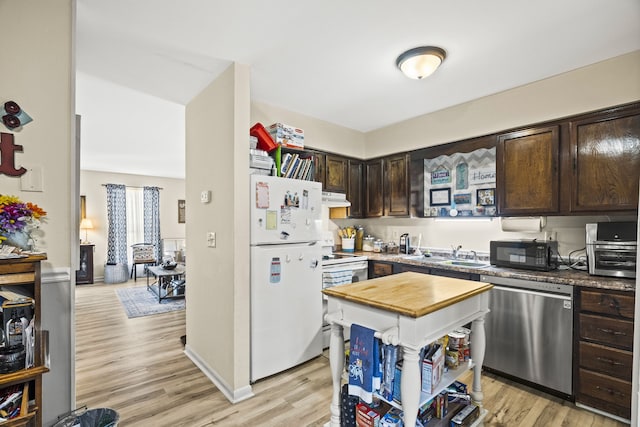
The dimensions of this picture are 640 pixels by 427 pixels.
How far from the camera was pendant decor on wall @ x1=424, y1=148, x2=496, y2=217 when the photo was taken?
3.18m

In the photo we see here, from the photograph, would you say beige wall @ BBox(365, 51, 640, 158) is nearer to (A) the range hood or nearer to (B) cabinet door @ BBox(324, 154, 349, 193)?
(B) cabinet door @ BBox(324, 154, 349, 193)

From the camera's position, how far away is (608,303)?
2066 millimetres

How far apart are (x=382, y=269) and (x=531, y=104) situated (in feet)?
7.03

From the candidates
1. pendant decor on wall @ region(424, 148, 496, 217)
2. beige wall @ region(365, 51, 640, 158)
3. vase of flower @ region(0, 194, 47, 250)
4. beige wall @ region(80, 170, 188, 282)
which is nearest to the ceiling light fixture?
beige wall @ region(365, 51, 640, 158)

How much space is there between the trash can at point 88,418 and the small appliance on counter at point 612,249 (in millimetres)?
3392

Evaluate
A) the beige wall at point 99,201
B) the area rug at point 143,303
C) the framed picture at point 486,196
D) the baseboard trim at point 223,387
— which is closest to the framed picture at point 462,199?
the framed picture at point 486,196

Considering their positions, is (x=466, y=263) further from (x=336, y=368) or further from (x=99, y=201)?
(x=99, y=201)

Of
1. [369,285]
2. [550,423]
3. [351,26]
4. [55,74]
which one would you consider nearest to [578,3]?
[351,26]

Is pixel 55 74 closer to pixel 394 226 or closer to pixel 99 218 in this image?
pixel 394 226

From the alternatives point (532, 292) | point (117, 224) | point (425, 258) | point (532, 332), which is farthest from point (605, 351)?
point (117, 224)

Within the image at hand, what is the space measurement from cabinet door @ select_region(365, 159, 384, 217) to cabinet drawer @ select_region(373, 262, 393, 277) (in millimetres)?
743

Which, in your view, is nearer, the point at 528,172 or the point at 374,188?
the point at 528,172

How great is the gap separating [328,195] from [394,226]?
1208 millimetres

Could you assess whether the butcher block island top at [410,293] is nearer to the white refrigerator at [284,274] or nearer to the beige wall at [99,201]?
the white refrigerator at [284,274]
